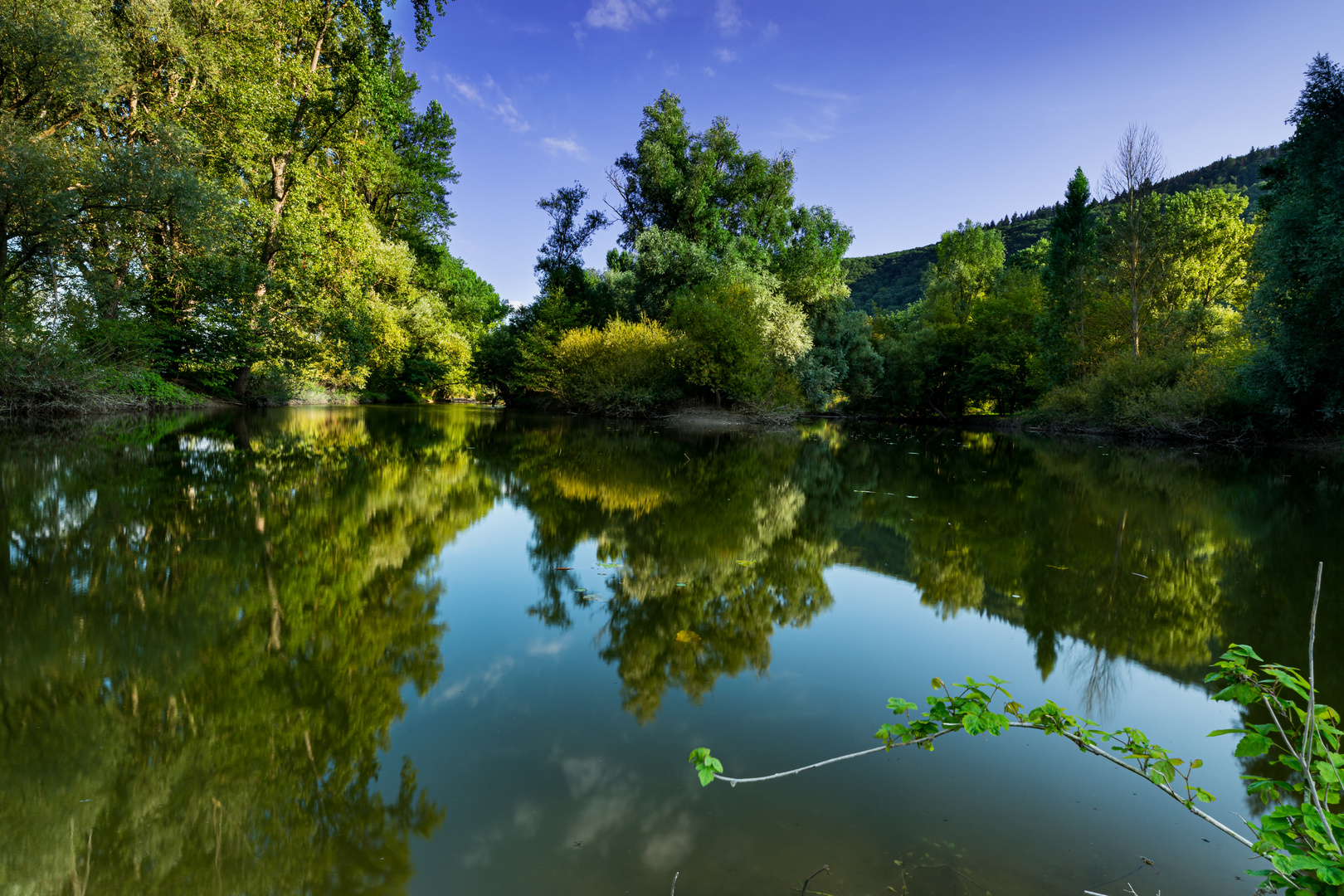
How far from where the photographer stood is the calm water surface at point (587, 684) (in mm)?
1865

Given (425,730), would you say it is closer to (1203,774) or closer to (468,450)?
(1203,774)

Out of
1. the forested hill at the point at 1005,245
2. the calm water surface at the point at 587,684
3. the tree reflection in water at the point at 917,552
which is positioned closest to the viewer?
the calm water surface at the point at 587,684

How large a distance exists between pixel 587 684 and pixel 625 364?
2556 cm

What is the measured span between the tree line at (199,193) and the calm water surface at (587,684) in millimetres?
13204

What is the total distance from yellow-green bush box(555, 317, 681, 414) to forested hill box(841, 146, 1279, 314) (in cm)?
4641

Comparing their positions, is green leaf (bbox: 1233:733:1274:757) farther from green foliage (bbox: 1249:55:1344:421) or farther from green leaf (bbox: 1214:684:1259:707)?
green foliage (bbox: 1249:55:1344:421)

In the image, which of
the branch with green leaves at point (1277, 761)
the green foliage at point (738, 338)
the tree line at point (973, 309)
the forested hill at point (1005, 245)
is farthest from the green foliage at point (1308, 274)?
the forested hill at point (1005, 245)

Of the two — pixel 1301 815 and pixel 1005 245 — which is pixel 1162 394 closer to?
pixel 1301 815

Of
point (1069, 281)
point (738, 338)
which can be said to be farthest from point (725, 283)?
point (1069, 281)

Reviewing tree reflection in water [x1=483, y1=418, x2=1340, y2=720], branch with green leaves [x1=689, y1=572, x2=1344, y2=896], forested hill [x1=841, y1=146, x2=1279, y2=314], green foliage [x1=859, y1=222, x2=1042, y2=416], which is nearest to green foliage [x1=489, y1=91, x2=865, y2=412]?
green foliage [x1=859, y1=222, x2=1042, y2=416]

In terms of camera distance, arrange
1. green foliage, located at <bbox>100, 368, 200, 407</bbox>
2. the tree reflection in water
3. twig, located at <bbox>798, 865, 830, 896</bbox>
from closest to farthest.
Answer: twig, located at <bbox>798, 865, 830, 896</bbox>, the tree reflection in water, green foliage, located at <bbox>100, 368, 200, 407</bbox>

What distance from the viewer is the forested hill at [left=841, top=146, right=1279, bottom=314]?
69.2 m

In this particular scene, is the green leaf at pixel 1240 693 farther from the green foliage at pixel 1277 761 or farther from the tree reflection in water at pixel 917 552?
the tree reflection in water at pixel 917 552

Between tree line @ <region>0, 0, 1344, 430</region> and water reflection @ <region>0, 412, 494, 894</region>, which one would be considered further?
tree line @ <region>0, 0, 1344, 430</region>
